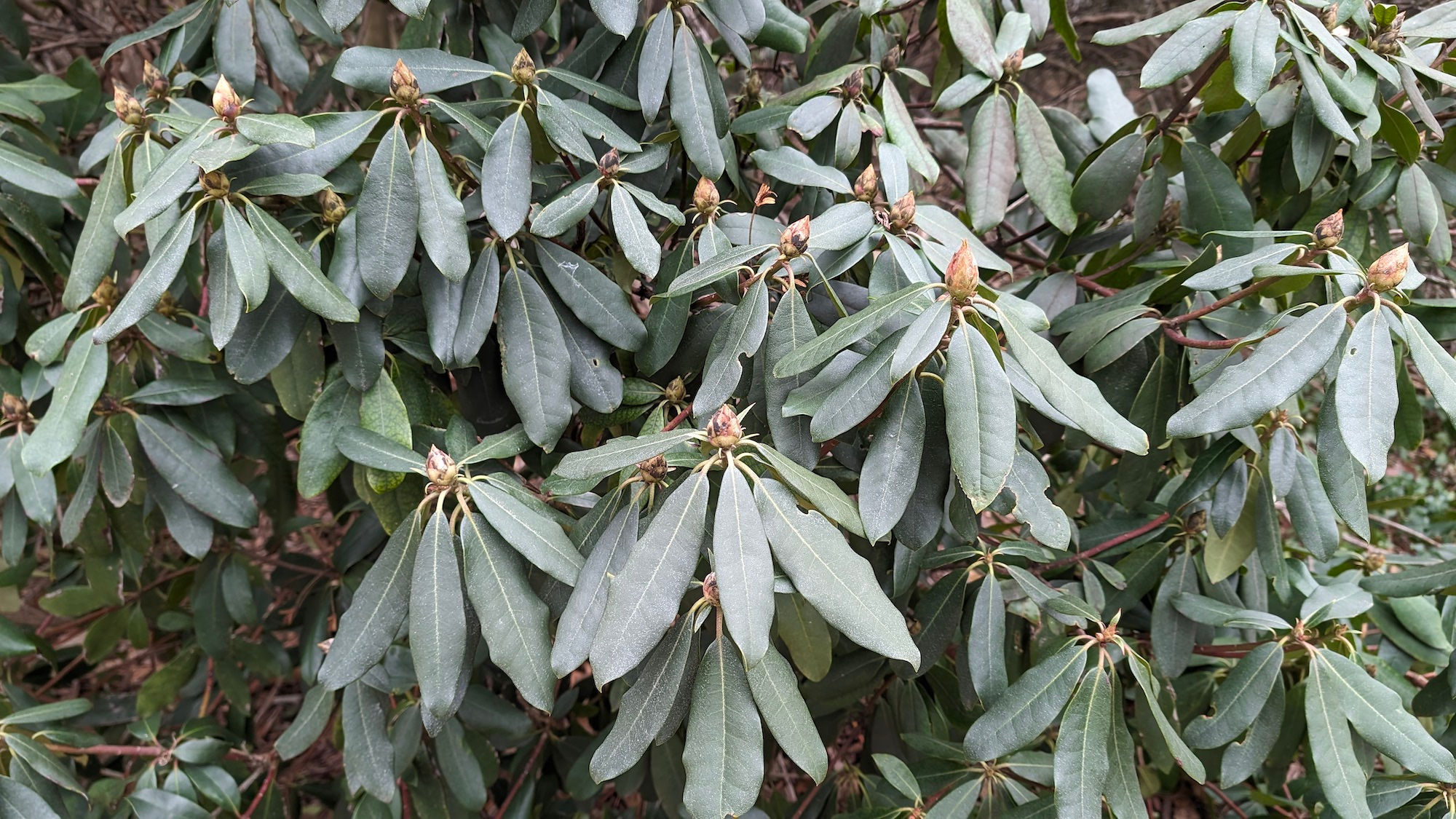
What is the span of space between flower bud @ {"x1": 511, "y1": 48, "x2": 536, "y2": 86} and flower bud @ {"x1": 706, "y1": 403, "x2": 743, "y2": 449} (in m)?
0.52

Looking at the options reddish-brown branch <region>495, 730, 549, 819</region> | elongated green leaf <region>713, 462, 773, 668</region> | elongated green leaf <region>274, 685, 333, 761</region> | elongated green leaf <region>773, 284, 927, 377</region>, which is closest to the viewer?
elongated green leaf <region>713, 462, 773, 668</region>

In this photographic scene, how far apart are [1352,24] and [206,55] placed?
1.80 m

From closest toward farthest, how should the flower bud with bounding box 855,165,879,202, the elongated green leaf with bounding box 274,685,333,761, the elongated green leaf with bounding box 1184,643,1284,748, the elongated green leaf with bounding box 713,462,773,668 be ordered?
the elongated green leaf with bounding box 713,462,773,668, the flower bud with bounding box 855,165,879,202, the elongated green leaf with bounding box 1184,643,1284,748, the elongated green leaf with bounding box 274,685,333,761

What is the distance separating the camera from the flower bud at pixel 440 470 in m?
0.84

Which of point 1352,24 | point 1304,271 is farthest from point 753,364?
point 1352,24

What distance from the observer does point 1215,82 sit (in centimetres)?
112

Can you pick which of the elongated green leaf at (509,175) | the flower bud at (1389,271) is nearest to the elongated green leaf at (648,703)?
the elongated green leaf at (509,175)

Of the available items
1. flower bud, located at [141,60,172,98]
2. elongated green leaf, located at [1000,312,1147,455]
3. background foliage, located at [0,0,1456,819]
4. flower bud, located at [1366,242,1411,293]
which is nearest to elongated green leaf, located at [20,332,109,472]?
background foliage, located at [0,0,1456,819]

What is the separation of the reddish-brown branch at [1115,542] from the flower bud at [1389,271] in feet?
1.73

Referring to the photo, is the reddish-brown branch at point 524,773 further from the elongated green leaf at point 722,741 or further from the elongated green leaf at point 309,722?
the elongated green leaf at point 722,741

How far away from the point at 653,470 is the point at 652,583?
158 millimetres

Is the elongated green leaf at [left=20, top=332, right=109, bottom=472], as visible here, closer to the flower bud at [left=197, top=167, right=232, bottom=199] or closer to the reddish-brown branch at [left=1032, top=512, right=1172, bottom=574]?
the flower bud at [left=197, top=167, right=232, bottom=199]

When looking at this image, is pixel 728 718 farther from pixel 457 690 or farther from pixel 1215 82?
pixel 1215 82

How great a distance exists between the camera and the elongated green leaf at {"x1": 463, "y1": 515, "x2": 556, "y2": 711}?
0.78 meters
